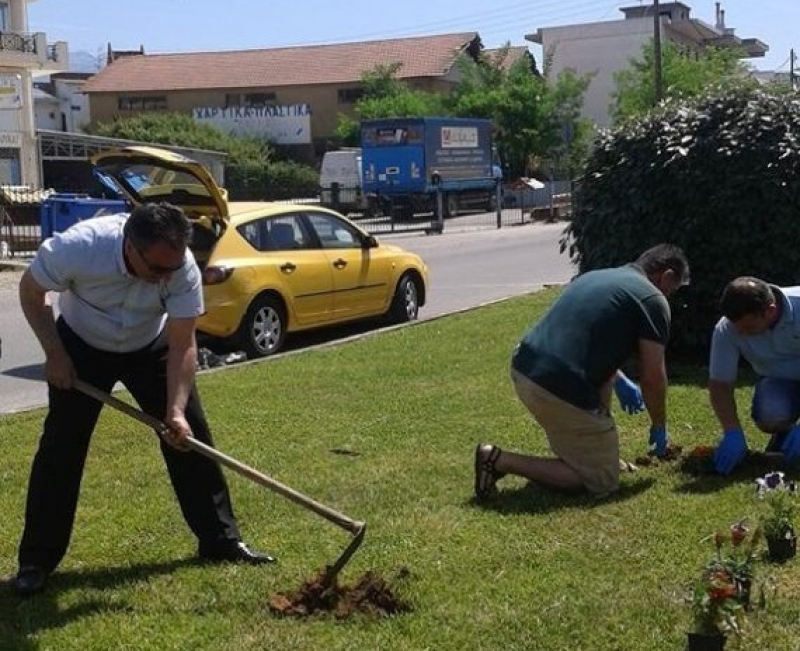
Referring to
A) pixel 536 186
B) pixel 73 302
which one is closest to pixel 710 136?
pixel 73 302

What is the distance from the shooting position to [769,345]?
6.59 metres

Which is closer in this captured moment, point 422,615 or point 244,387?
point 422,615

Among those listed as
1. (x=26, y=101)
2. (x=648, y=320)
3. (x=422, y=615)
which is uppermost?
(x=26, y=101)

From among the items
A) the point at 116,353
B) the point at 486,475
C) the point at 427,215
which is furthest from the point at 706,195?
the point at 427,215

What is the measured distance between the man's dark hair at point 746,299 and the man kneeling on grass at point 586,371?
0.93ft

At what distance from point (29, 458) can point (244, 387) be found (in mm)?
2521

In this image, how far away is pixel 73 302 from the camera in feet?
16.8

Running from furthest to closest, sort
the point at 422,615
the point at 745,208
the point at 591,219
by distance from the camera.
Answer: the point at 591,219 → the point at 745,208 → the point at 422,615

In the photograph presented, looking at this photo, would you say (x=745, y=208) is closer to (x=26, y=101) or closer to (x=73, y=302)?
(x=73, y=302)

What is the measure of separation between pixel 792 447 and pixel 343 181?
122ft

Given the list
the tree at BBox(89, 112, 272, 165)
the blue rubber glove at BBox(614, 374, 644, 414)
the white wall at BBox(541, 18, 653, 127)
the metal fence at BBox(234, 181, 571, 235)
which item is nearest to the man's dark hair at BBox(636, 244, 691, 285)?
the blue rubber glove at BBox(614, 374, 644, 414)

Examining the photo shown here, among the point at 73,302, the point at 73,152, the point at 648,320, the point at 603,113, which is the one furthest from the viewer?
the point at 603,113

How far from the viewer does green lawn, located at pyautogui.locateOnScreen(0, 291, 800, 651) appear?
454cm

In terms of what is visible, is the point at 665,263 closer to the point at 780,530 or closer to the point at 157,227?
the point at 780,530
